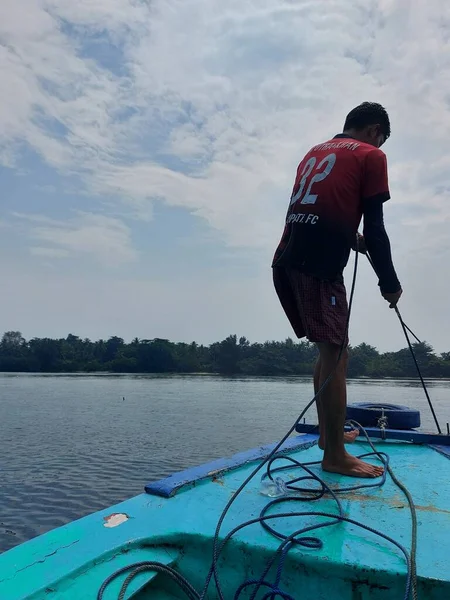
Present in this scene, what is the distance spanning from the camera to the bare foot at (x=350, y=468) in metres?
2.47

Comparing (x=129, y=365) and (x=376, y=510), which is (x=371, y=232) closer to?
(x=376, y=510)

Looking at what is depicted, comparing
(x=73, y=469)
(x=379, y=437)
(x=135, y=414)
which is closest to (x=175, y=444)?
(x=73, y=469)

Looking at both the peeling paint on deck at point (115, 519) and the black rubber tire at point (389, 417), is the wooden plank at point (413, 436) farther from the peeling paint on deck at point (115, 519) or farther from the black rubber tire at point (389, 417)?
the peeling paint on deck at point (115, 519)

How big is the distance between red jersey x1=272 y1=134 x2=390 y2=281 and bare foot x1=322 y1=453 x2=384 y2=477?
0.97 meters

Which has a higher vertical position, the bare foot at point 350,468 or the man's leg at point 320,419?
the man's leg at point 320,419

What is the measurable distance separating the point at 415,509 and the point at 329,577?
2.24 feet

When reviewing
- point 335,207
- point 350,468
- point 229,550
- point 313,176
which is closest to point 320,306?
point 335,207

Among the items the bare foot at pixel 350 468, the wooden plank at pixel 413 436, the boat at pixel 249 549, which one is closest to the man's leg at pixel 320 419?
the bare foot at pixel 350 468

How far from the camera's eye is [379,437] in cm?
387

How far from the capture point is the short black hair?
2.82 metres

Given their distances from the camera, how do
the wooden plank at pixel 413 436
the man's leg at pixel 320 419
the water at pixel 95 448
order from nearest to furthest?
the man's leg at pixel 320 419, the wooden plank at pixel 413 436, the water at pixel 95 448

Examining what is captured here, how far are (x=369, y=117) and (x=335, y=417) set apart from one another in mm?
1740

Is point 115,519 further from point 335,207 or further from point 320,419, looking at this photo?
point 335,207

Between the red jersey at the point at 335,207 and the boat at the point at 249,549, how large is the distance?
1141 mm
